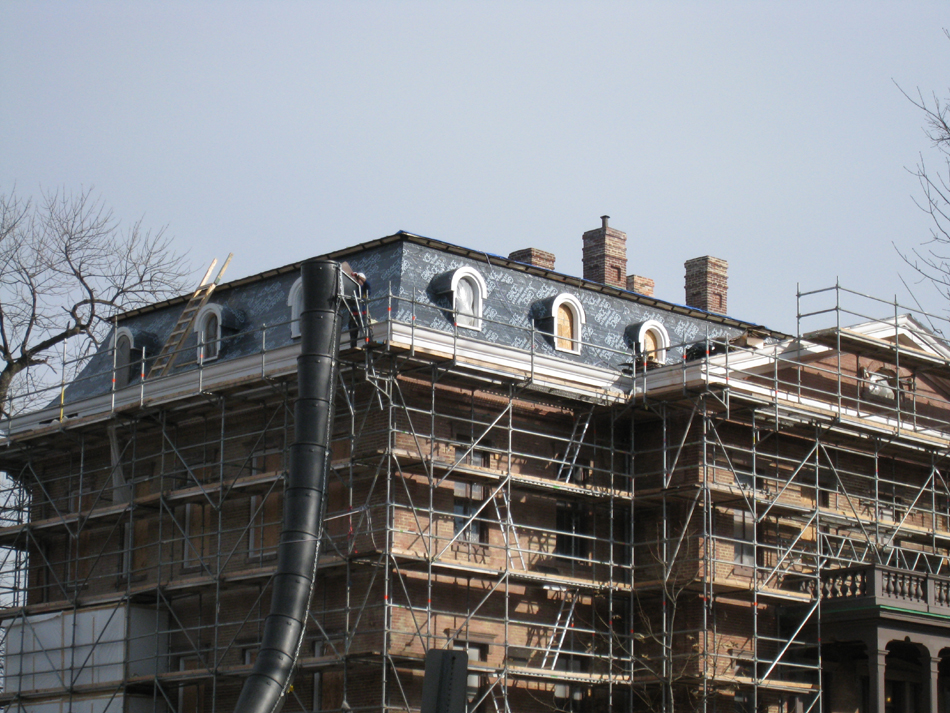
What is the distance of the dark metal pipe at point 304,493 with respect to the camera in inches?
1008

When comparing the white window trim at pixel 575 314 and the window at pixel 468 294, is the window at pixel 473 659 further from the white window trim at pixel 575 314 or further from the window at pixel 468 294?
the white window trim at pixel 575 314

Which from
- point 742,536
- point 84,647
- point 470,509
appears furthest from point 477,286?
point 84,647

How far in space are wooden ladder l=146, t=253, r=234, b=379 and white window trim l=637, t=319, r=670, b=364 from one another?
9.77 metres

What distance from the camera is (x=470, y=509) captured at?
1153 inches

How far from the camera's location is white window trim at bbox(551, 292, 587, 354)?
32062 mm

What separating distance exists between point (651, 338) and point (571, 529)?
5.38m

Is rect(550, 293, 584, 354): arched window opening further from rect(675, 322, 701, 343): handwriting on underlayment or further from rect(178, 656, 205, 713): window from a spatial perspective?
rect(178, 656, 205, 713): window

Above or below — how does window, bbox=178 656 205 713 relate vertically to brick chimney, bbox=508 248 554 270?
below

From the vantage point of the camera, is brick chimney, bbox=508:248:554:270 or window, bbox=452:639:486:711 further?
brick chimney, bbox=508:248:554:270

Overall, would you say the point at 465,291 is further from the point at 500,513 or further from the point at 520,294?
the point at 500,513

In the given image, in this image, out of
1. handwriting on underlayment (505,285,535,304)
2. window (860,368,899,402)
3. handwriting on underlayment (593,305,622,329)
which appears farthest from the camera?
window (860,368,899,402)

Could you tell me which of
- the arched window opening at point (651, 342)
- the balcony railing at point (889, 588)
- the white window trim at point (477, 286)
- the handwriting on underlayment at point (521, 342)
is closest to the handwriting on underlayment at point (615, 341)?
the arched window opening at point (651, 342)

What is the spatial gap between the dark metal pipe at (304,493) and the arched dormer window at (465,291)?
108 inches

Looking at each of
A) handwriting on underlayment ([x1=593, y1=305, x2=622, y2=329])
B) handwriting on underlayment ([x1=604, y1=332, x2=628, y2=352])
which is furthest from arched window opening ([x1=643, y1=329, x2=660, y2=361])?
handwriting on underlayment ([x1=593, y1=305, x2=622, y2=329])
